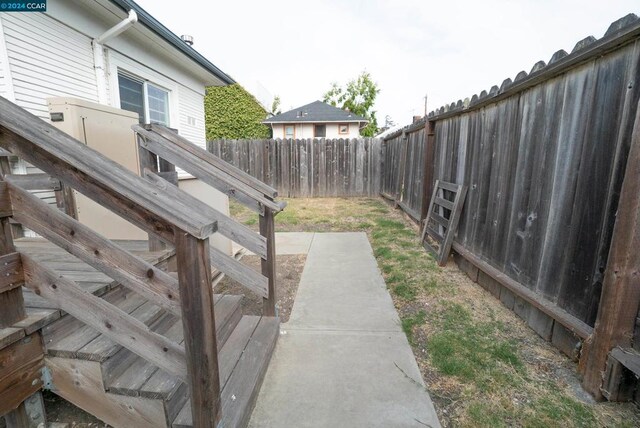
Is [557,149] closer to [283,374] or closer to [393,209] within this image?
[283,374]

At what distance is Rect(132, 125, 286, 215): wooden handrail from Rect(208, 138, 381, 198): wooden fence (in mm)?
8636

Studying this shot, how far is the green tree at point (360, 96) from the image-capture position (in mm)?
30594

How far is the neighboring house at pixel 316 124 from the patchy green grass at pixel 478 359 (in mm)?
18986

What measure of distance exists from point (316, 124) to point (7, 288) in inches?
868

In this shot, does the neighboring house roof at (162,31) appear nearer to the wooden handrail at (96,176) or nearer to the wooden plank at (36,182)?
the wooden plank at (36,182)

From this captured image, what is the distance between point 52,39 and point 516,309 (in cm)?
577

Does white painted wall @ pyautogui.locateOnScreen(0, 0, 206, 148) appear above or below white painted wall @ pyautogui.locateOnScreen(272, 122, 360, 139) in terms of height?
below

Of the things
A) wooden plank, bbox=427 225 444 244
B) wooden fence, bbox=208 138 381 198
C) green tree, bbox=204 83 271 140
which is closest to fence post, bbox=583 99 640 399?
wooden plank, bbox=427 225 444 244

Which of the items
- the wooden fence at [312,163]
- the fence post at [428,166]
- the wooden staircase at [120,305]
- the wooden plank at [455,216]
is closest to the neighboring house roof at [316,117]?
the wooden fence at [312,163]

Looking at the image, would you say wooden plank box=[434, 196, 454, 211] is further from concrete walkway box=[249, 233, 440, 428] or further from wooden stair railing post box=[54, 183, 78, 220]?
wooden stair railing post box=[54, 183, 78, 220]

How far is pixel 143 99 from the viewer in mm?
5328

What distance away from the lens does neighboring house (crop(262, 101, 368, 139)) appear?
71.7 feet

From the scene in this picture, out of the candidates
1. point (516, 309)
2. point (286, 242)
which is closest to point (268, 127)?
point (286, 242)

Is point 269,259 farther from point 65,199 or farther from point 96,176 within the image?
point 65,199
